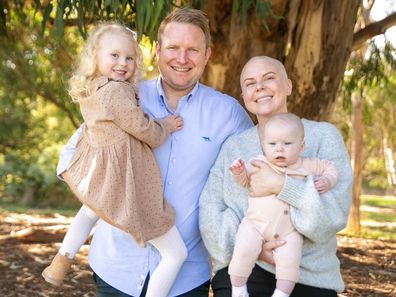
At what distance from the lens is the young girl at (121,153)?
268 centimetres

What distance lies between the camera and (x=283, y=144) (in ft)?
8.13

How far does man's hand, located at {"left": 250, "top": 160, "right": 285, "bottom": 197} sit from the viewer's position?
2.46 m

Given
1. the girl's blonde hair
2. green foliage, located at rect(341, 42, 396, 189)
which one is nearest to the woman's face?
the girl's blonde hair

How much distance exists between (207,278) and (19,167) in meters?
15.1

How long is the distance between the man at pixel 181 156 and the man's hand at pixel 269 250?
432mm

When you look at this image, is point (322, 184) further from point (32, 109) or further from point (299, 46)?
point (32, 109)

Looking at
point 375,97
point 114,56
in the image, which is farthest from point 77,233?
point 375,97

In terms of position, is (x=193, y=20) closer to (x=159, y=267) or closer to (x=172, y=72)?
(x=172, y=72)

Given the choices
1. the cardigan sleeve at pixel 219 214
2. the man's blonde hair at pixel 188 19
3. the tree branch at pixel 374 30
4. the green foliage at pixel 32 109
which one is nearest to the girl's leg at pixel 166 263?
the cardigan sleeve at pixel 219 214

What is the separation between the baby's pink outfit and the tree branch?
391 centimetres

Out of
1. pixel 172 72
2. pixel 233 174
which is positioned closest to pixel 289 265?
pixel 233 174

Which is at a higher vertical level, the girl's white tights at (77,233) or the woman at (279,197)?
the woman at (279,197)

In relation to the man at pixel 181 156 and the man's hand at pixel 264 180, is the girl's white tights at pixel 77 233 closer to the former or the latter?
the man at pixel 181 156

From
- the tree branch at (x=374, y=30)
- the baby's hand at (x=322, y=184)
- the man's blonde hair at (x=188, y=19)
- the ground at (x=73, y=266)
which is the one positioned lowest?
the ground at (x=73, y=266)
